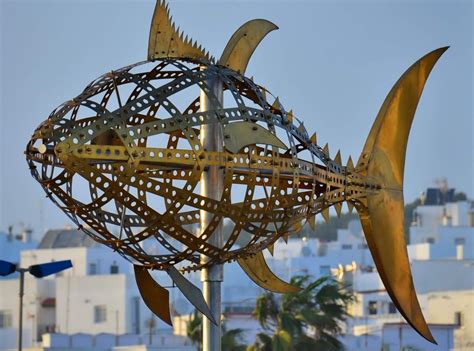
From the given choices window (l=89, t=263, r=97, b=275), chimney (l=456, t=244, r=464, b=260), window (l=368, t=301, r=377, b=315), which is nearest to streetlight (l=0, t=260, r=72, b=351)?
window (l=368, t=301, r=377, b=315)

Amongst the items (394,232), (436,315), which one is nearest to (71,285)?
(436,315)

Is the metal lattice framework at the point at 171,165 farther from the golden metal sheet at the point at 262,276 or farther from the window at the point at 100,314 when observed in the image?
the window at the point at 100,314

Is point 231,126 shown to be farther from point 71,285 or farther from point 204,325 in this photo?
point 71,285

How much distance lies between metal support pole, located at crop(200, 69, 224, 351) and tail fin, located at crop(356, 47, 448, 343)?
2205 mm

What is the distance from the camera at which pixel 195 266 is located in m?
23.6

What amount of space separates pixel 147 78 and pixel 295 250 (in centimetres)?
6807

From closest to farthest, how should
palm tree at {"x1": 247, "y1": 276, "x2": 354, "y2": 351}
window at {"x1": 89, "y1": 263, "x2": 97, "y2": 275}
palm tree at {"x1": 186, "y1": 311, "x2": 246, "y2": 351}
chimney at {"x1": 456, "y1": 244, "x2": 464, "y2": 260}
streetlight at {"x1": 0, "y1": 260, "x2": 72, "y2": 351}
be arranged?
streetlight at {"x1": 0, "y1": 260, "x2": 72, "y2": 351}
palm tree at {"x1": 247, "y1": 276, "x2": 354, "y2": 351}
palm tree at {"x1": 186, "y1": 311, "x2": 246, "y2": 351}
chimney at {"x1": 456, "y1": 244, "x2": 464, "y2": 260}
window at {"x1": 89, "y1": 263, "x2": 97, "y2": 275}

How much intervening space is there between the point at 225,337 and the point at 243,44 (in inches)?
881

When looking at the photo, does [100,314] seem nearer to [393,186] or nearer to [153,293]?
[393,186]

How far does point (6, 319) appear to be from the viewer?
70688mm

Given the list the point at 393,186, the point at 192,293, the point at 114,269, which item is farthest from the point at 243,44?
the point at 114,269

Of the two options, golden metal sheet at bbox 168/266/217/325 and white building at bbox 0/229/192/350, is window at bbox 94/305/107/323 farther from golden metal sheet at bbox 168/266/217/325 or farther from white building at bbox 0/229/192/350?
golden metal sheet at bbox 168/266/217/325

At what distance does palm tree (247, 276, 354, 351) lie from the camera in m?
44.6

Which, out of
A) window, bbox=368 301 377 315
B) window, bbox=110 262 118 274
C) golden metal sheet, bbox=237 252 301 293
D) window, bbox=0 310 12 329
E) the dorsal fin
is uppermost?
the dorsal fin
